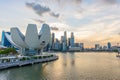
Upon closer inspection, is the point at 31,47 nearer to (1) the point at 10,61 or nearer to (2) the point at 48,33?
(2) the point at 48,33

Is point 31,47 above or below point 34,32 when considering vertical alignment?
below

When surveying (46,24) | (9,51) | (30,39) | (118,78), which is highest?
(46,24)

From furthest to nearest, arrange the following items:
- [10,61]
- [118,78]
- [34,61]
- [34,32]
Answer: [34,32] → [34,61] → [10,61] → [118,78]

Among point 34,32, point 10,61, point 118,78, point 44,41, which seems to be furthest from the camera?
point 44,41

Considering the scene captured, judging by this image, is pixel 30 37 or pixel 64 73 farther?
pixel 30 37

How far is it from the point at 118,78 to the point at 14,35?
132 feet

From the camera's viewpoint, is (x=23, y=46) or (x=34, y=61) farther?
(x=23, y=46)

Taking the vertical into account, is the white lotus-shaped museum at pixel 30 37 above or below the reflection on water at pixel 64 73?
above

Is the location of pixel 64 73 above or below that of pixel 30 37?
below

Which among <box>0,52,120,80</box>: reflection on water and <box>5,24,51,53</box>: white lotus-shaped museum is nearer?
<box>0,52,120,80</box>: reflection on water

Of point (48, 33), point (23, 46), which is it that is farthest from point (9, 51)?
point (48, 33)

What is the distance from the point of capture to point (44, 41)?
199 feet

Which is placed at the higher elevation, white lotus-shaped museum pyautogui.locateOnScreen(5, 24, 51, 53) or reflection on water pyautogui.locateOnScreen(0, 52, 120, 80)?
white lotus-shaped museum pyautogui.locateOnScreen(5, 24, 51, 53)

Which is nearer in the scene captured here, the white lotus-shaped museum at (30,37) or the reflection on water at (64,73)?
the reflection on water at (64,73)
